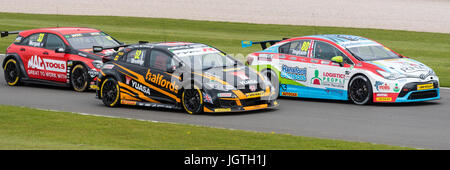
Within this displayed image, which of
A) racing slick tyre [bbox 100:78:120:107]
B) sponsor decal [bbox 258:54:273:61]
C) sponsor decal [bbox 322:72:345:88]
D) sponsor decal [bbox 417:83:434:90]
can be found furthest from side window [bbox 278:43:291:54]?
racing slick tyre [bbox 100:78:120:107]

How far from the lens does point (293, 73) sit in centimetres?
1656

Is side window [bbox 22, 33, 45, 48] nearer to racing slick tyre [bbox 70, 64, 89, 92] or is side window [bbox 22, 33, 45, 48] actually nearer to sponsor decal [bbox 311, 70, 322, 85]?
racing slick tyre [bbox 70, 64, 89, 92]

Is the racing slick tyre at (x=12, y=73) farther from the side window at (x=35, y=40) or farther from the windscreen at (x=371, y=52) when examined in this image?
the windscreen at (x=371, y=52)

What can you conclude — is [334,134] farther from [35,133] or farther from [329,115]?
[35,133]

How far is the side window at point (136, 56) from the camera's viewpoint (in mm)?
15289

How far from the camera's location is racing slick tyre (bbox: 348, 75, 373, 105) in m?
15.3

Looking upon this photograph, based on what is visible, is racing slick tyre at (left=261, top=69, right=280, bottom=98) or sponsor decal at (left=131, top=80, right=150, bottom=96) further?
racing slick tyre at (left=261, top=69, right=280, bottom=98)

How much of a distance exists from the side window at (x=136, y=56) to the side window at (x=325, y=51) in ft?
12.1

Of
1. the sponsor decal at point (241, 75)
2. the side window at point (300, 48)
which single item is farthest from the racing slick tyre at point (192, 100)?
the side window at point (300, 48)

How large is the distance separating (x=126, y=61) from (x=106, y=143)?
4.88 metres

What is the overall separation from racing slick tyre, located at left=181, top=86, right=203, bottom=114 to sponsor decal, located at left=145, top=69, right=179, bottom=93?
24cm

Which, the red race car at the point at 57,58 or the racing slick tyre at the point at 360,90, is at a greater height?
the red race car at the point at 57,58
